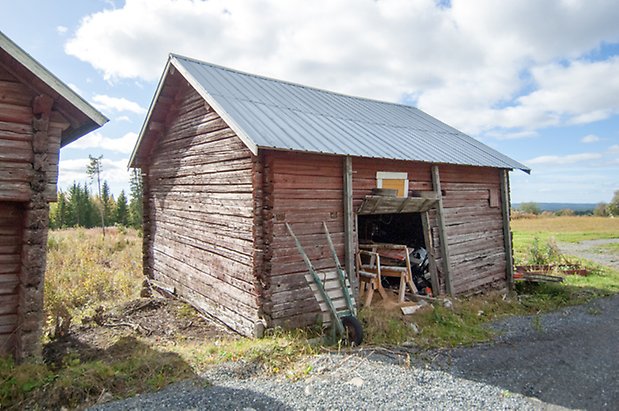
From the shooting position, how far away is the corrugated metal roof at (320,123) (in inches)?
321

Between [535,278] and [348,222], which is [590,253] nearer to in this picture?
[535,278]

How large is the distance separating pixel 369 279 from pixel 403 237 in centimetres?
374

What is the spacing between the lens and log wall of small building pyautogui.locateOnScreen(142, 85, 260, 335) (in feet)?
27.3

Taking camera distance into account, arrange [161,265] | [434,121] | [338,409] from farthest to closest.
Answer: [434,121]
[161,265]
[338,409]

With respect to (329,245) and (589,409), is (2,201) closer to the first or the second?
(329,245)

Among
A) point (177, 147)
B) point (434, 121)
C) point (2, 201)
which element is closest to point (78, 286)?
point (177, 147)

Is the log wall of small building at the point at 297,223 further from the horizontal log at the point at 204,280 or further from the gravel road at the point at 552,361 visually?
the gravel road at the point at 552,361

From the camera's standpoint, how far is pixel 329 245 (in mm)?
8406

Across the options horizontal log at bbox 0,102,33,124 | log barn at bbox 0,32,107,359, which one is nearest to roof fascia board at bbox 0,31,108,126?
log barn at bbox 0,32,107,359

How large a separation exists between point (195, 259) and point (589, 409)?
870 cm

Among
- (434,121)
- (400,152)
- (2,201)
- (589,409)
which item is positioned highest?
(434,121)

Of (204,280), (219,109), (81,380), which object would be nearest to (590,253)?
(204,280)

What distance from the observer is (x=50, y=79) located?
6.15m

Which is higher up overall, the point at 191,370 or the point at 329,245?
the point at 329,245
